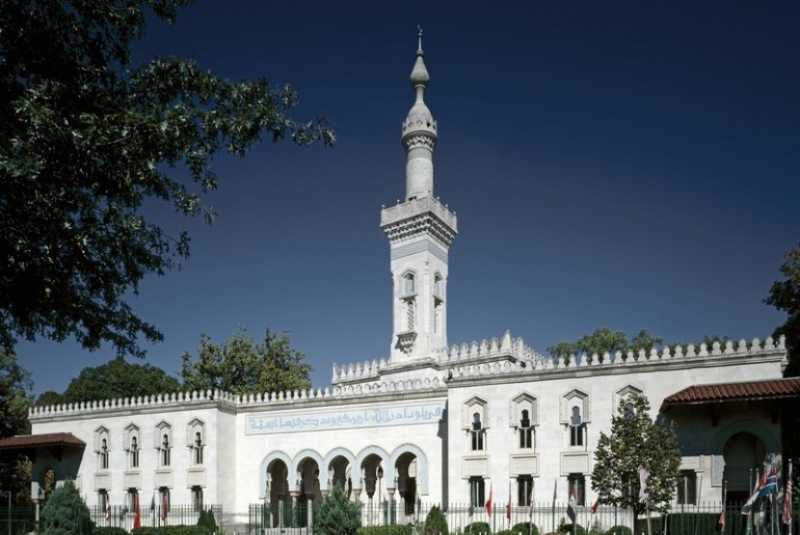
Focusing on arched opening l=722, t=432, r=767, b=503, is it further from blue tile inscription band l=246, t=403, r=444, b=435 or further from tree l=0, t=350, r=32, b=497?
tree l=0, t=350, r=32, b=497

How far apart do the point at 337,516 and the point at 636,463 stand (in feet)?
27.8

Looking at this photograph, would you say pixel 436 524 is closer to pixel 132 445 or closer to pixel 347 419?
pixel 347 419

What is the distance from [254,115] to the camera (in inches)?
528

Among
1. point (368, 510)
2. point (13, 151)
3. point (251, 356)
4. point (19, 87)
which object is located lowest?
point (368, 510)

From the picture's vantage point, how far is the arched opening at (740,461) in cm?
2473

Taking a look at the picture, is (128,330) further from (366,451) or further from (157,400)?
(157,400)

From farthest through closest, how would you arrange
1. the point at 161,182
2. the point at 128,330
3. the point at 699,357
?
the point at 699,357 < the point at 128,330 < the point at 161,182

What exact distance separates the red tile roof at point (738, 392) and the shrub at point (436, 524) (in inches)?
319

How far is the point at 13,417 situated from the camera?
4634cm

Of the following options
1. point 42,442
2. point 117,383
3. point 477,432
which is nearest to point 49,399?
point 117,383

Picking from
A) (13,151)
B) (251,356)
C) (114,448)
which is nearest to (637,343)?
(251,356)

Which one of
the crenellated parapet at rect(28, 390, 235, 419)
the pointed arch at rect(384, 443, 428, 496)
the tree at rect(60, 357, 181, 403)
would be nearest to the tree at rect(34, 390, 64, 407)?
the tree at rect(60, 357, 181, 403)

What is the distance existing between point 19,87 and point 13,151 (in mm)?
1571

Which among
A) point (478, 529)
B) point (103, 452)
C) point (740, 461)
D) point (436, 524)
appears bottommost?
point (478, 529)
